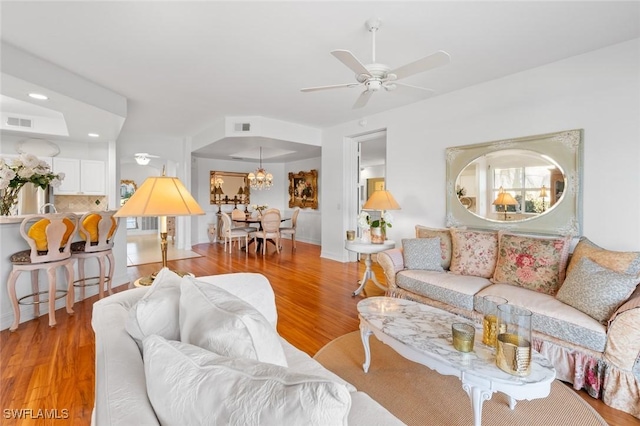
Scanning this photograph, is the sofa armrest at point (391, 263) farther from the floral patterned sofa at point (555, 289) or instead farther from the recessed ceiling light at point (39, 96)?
the recessed ceiling light at point (39, 96)

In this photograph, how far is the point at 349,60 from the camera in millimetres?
2215

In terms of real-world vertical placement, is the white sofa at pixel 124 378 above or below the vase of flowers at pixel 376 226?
below

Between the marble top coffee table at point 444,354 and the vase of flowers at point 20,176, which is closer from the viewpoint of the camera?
the marble top coffee table at point 444,354

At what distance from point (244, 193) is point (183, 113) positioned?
13.7ft

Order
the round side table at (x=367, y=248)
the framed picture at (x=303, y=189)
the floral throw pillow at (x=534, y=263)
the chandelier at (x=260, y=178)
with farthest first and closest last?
the framed picture at (x=303, y=189), the chandelier at (x=260, y=178), the round side table at (x=367, y=248), the floral throw pillow at (x=534, y=263)

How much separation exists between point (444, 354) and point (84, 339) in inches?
118

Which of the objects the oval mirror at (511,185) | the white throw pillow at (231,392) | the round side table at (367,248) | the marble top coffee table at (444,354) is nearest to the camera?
the white throw pillow at (231,392)

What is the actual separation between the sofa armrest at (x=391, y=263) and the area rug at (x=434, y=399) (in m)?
1.03

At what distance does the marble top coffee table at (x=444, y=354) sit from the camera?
1374 mm

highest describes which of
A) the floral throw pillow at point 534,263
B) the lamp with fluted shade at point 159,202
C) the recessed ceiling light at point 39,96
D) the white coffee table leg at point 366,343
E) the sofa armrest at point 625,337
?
the recessed ceiling light at point 39,96

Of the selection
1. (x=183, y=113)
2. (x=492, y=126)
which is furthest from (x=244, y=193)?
(x=492, y=126)

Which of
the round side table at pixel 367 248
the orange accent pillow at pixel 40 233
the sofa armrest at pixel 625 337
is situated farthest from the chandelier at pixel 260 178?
the sofa armrest at pixel 625 337

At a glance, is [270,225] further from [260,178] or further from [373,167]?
[373,167]

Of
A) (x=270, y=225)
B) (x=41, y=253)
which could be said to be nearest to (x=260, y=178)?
(x=270, y=225)
